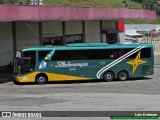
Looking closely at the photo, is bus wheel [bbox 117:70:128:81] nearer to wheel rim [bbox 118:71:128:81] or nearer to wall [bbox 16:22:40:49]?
wheel rim [bbox 118:71:128:81]

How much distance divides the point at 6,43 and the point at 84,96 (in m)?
14.9

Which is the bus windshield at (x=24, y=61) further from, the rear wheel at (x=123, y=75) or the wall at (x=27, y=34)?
the wall at (x=27, y=34)

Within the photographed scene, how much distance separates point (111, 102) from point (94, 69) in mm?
12200

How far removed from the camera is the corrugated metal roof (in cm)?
2953

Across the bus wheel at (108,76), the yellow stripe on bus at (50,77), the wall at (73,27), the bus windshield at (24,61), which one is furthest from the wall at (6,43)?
the bus wheel at (108,76)

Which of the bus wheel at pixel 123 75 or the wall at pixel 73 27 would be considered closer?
the bus wheel at pixel 123 75

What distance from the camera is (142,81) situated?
33.2m

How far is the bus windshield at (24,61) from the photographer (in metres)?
31.1

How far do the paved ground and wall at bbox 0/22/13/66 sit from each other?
4377 millimetres

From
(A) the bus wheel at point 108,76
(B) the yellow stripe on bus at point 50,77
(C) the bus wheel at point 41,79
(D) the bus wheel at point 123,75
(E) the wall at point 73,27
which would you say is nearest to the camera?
(B) the yellow stripe on bus at point 50,77

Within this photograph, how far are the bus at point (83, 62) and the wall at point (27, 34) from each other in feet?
23.1

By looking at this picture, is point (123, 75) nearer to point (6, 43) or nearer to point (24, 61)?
point (24, 61)

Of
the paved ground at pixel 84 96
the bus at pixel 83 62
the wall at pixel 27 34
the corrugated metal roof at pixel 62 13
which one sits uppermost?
the corrugated metal roof at pixel 62 13

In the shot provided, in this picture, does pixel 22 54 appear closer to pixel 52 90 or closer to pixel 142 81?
pixel 52 90
